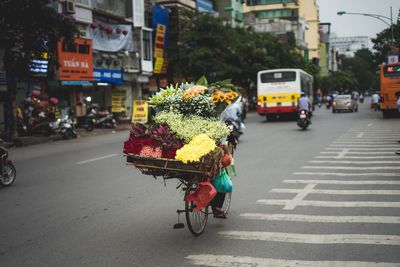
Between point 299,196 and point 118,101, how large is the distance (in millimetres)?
28345

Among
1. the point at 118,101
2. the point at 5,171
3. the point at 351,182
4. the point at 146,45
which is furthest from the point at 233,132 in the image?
the point at 146,45

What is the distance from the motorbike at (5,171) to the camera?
10.1 metres

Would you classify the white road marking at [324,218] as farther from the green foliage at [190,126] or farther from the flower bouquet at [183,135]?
the green foliage at [190,126]

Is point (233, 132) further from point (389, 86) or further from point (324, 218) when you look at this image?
point (389, 86)

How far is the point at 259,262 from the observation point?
194 inches

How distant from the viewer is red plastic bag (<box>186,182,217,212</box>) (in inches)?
227

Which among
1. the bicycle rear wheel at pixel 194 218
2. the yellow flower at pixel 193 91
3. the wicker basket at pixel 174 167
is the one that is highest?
the yellow flower at pixel 193 91

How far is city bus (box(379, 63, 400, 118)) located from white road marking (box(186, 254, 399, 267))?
2710 cm

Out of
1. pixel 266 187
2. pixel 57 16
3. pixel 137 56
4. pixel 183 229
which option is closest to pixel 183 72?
pixel 137 56

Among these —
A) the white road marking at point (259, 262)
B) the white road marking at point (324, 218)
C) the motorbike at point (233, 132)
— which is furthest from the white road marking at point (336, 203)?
the white road marking at point (259, 262)

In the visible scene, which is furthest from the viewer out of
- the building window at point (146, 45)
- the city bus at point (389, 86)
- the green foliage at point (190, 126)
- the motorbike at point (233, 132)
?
the building window at point (146, 45)

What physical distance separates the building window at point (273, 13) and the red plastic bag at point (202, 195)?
87940 mm

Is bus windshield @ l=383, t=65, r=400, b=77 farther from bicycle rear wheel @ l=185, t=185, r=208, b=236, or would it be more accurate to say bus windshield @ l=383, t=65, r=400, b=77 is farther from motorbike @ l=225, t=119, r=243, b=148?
bicycle rear wheel @ l=185, t=185, r=208, b=236

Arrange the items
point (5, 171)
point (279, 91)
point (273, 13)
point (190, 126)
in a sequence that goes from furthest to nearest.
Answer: point (273, 13) < point (279, 91) < point (5, 171) < point (190, 126)
